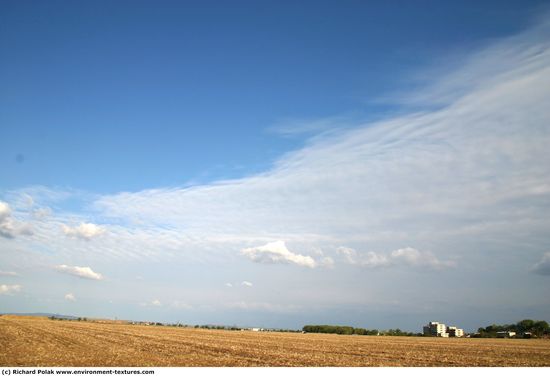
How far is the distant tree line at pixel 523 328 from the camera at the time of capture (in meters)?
166

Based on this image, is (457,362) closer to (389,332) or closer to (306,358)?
(306,358)

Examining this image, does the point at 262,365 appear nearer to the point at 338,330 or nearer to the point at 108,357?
the point at 108,357

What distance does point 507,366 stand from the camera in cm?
2844

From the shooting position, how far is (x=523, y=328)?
178 meters

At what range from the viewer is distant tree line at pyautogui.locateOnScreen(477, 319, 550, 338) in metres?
166

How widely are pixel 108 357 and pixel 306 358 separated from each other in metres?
13.2
